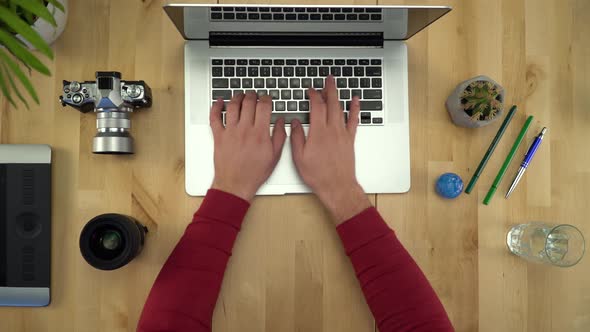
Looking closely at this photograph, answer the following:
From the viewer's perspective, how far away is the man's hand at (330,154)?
69 cm

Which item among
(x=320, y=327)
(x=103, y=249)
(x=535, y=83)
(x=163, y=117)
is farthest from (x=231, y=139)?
(x=535, y=83)

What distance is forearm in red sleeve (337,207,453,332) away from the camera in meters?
0.65

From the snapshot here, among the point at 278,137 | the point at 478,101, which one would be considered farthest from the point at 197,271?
the point at 478,101

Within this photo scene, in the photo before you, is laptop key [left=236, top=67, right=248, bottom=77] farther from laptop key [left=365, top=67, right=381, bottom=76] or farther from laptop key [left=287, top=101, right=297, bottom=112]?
laptop key [left=365, top=67, right=381, bottom=76]

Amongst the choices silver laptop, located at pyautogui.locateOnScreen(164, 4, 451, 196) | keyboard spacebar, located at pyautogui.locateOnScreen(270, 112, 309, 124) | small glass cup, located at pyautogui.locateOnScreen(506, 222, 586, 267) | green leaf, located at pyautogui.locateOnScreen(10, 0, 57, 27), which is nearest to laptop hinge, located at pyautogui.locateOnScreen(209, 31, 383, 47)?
silver laptop, located at pyautogui.locateOnScreen(164, 4, 451, 196)

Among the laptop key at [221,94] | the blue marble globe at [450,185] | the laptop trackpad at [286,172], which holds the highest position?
the laptop key at [221,94]

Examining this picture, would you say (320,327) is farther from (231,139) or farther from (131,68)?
(131,68)

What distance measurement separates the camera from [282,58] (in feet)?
2.24

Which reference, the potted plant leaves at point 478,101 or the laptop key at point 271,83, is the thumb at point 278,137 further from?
the potted plant leaves at point 478,101

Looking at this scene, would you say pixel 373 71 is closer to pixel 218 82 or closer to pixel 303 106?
pixel 303 106

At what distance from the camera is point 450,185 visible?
2.27 ft

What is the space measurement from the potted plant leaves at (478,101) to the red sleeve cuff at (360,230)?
0.24 meters

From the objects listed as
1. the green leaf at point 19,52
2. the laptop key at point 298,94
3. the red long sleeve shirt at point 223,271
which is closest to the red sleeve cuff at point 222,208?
the red long sleeve shirt at point 223,271

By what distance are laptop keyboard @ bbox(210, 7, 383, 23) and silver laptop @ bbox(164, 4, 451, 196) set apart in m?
0.01
